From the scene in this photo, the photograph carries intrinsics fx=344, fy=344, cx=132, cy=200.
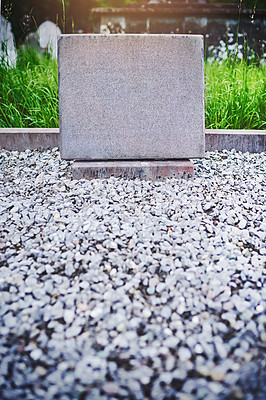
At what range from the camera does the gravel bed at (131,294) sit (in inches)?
36.9

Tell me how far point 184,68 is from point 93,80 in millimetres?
585

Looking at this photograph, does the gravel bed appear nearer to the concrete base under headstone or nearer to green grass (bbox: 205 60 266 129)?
the concrete base under headstone

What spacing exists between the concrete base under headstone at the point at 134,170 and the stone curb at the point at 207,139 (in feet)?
2.19

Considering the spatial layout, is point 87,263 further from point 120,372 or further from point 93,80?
point 93,80

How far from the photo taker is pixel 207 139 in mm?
2818

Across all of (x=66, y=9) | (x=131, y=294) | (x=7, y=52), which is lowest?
(x=131, y=294)

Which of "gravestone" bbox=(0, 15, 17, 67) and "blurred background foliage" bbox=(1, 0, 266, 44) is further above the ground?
"blurred background foliage" bbox=(1, 0, 266, 44)

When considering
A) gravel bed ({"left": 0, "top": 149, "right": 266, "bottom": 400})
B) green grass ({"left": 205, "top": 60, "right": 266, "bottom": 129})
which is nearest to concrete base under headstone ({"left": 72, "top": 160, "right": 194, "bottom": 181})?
gravel bed ({"left": 0, "top": 149, "right": 266, "bottom": 400})

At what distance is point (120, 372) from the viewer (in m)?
0.94

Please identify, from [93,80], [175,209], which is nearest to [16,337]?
[175,209]

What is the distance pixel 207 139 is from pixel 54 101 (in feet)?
4.72

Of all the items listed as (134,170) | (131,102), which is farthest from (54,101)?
(134,170)

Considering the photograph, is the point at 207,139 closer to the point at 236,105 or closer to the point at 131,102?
the point at 236,105

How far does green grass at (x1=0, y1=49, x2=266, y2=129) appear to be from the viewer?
10.1 ft
